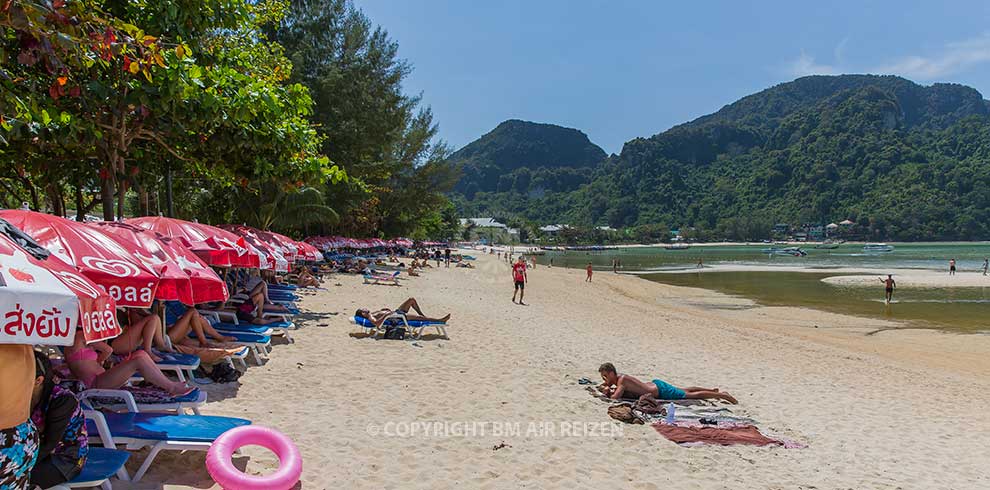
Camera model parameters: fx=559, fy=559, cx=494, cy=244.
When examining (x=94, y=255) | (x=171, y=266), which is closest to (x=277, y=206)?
(x=171, y=266)

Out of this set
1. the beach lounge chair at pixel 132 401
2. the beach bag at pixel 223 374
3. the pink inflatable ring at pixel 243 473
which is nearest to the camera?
the pink inflatable ring at pixel 243 473

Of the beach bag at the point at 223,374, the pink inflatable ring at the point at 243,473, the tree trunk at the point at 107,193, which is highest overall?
the tree trunk at the point at 107,193

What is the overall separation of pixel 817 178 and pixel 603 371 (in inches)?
6456

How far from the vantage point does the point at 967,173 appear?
4751 inches

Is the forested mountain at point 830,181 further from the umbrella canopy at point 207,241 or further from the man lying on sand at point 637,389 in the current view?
the umbrella canopy at point 207,241

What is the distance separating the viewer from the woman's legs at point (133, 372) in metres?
4.20

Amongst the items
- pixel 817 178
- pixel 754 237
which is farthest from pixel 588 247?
pixel 817 178

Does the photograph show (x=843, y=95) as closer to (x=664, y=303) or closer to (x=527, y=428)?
(x=664, y=303)

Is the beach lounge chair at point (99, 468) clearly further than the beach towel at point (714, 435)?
No

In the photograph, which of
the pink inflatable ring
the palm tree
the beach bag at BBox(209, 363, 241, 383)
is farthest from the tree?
the pink inflatable ring

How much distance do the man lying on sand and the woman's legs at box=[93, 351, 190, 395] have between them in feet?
15.0

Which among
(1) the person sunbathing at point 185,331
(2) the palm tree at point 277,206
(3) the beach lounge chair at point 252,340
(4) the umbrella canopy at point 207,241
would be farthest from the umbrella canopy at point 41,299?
(2) the palm tree at point 277,206

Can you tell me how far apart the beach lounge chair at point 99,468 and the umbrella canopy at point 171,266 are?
1545 millimetres

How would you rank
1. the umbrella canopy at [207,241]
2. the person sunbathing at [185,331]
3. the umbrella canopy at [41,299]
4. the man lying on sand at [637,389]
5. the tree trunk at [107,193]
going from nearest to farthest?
1. the umbrella canopy at [41,299]
2. the person sunbathing at [185,331]
3. the man lying on sand at [637,389]
4. the umbrella canopy at [207,241]
5. the tree trunk at [107,193]
